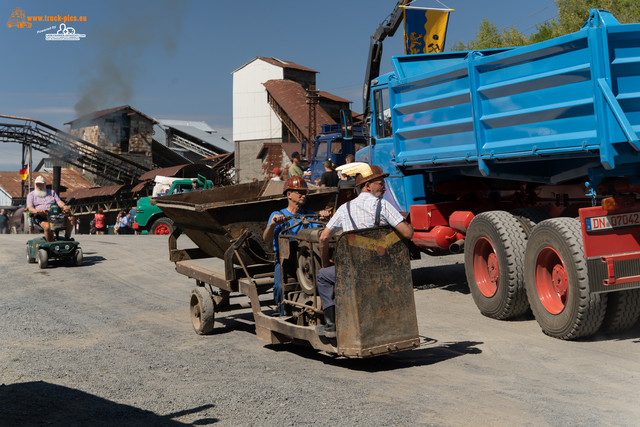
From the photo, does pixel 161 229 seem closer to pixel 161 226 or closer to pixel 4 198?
pixel 161 226

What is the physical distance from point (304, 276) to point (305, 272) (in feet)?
0.14

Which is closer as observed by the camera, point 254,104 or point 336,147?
point 336,147

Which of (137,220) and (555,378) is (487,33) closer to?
(137,220)

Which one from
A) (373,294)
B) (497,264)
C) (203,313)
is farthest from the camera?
(497,264)

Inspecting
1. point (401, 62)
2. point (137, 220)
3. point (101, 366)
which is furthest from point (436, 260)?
point (137, 220)

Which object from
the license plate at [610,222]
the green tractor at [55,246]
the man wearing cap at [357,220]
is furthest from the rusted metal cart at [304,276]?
the green tractor at [55,246]

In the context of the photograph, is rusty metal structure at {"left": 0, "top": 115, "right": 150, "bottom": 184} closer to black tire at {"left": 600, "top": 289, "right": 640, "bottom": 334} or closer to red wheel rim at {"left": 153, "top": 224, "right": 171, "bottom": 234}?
red wheel rim at {"left": 153, "top": 224, "right": 171, "bottom": 234}

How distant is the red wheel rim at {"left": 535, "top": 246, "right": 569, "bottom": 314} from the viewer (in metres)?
6.54

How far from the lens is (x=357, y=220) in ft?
17.5

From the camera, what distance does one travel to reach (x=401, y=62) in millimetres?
9391

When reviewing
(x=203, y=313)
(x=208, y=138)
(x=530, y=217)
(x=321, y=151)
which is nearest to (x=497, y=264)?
(x=530, y=217)

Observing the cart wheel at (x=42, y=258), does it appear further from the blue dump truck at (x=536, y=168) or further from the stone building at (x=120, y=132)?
the stone building at (x=120, y=132)

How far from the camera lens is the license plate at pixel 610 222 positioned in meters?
5.99

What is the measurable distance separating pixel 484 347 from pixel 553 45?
322 centimetres
